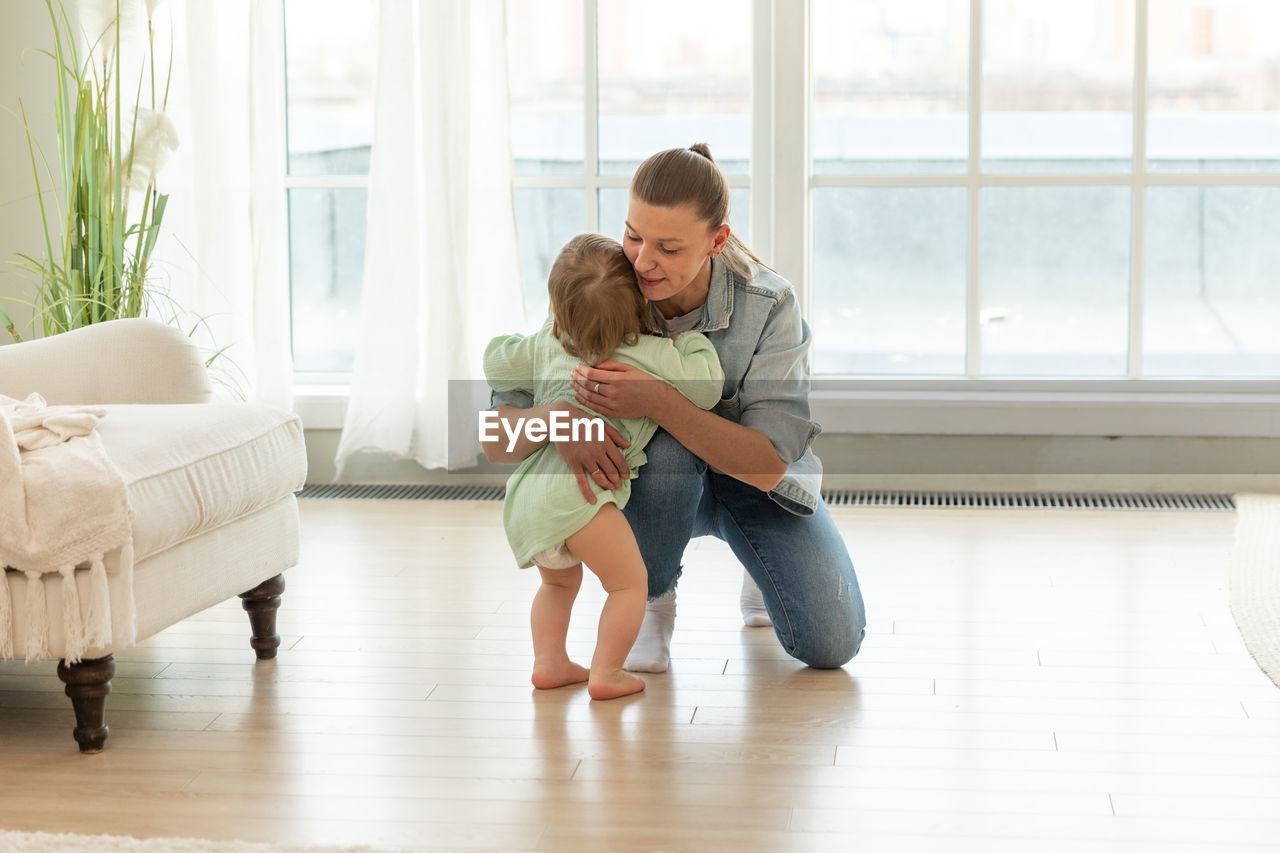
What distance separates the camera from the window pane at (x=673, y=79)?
3672 mm

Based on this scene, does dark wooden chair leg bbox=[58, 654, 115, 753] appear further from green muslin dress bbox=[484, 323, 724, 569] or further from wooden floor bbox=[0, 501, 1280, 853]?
green muslin dress bbox=[484, 323, 724, 569]

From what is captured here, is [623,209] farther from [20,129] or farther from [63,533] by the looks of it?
[63,533]

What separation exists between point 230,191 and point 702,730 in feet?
7.66

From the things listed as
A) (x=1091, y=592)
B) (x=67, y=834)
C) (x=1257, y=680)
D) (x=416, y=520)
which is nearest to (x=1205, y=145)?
(x=1091, y=592)

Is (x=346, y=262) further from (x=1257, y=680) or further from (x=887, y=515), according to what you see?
(x=1257, y=680)

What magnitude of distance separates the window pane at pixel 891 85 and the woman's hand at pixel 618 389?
1.96 m

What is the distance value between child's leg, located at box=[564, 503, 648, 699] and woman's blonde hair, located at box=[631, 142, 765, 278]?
0.43 m

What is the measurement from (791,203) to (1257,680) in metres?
1.92

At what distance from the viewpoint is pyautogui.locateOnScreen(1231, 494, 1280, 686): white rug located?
2188mm

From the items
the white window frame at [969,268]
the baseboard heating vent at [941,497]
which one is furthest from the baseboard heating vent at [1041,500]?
the white window frame at [969,268]

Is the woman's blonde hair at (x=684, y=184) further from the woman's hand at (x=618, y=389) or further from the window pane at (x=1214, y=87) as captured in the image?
the window pane at (x=1214, y=87)

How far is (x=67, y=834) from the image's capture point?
4.93 ft

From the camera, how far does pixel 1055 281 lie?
12.0 feet

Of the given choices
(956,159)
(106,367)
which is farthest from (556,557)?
(956,159)
